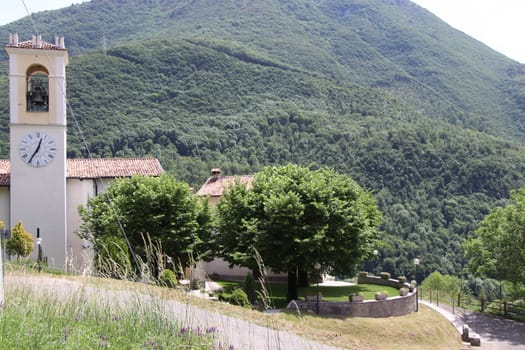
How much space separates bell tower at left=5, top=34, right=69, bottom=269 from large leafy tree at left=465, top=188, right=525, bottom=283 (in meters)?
22.4

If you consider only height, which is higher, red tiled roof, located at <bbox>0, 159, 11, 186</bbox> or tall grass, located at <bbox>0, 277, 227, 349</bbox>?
red tiled roof, located at <bbox>0, 159, 11, 186</bbox>

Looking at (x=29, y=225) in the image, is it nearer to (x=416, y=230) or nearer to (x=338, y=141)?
(x=416, y=230)

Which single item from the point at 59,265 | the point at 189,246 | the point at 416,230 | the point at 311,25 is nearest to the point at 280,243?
the point at 189,246

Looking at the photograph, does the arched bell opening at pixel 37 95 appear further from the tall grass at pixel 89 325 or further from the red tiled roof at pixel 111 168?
the tall grass at pixel 89 325

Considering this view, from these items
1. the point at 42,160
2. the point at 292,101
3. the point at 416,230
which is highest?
the point at 292,101

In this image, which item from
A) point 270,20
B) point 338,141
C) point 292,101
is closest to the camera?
point 338,141

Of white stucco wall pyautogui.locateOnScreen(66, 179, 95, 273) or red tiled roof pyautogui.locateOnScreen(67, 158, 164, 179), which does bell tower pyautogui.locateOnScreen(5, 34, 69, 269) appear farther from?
red tiled roof pyautogui.locateOnScreen(67, 158, 164, 179)

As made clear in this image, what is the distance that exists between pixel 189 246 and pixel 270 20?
154050 mm

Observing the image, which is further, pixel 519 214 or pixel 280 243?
pixel 519 214

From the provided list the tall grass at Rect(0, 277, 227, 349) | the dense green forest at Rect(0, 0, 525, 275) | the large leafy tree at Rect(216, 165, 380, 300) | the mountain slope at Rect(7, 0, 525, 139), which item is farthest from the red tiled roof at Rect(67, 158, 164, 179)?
the mountain slope at Rect(7, 0, 525, 139)

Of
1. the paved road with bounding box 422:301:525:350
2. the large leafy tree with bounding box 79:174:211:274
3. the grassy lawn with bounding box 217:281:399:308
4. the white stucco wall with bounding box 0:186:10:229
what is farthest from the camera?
the white stucco wall with bounding box 0:186:10:229

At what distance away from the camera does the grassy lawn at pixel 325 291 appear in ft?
93.4

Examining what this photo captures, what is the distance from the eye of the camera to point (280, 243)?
89.5 ft

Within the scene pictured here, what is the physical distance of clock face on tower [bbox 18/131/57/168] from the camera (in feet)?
98.5
